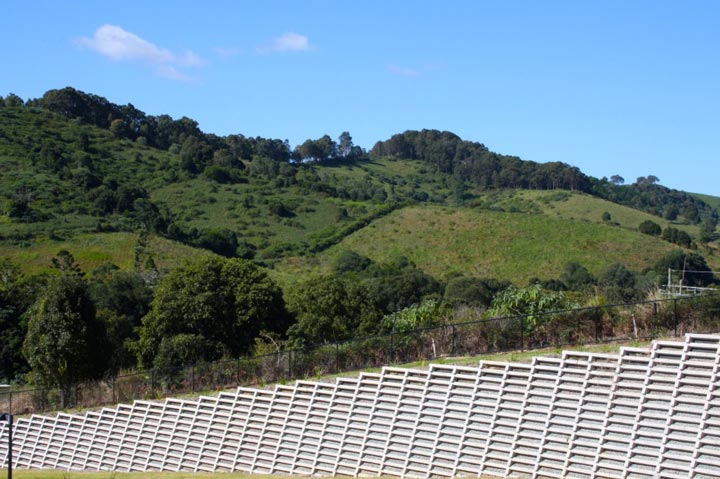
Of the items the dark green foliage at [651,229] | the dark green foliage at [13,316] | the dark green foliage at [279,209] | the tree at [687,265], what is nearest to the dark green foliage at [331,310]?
the dark green foliage at [13,316]

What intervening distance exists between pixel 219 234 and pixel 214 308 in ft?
159

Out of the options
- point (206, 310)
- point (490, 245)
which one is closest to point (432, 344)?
point (206, 310)

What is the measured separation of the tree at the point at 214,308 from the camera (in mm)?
40625

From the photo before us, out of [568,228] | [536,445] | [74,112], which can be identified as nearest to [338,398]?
[536,445]

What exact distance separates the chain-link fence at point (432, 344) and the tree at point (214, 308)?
11.4 meters

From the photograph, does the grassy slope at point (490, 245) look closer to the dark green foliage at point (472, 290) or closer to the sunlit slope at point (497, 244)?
the sunlit slope at point (497, 244)

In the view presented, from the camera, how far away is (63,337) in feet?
105

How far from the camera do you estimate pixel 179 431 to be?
23484 mm

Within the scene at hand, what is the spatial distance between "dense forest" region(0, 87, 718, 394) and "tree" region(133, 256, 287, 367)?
0.10 metres

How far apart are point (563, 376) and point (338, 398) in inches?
234

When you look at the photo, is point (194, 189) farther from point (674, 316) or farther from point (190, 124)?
point (674, 316)

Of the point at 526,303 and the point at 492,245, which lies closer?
the point at 526,303

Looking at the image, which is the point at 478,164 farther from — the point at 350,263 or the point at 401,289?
the point at 401,289

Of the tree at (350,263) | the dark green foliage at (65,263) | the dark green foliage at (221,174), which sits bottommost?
the tree at (350,263)
